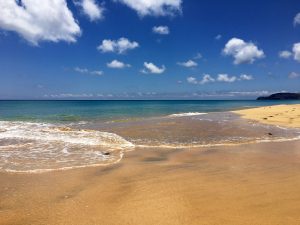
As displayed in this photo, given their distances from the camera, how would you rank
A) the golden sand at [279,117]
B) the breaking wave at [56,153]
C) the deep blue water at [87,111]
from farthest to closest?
the deep blue water at [87,111], the golden sand at [279,117], the breaking wave at [56,153]

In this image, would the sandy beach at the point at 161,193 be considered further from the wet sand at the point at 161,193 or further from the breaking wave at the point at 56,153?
the breaking wave at the point at 56,153

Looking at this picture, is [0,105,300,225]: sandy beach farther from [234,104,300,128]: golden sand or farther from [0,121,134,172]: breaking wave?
[234,104,300,128]: golden sand

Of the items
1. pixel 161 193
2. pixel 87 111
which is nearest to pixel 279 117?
pixel 161 193

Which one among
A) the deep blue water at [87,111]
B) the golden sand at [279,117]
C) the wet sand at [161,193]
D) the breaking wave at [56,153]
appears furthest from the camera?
the deep blue water at [87,111]

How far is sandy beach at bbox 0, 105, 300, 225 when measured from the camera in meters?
4.79

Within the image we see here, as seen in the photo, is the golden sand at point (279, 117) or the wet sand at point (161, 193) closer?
the wet sand at point (161, 193)

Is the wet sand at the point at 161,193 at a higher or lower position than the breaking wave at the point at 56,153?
higher

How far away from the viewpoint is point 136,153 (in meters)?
10.8

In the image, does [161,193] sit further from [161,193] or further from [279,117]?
[279,117]

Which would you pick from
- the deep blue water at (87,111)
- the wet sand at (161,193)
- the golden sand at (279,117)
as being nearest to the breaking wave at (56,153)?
the wet sand at (161,193)

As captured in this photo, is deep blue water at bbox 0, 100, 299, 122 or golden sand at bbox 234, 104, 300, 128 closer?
golden sand at bbox 234, 104, 300, 128

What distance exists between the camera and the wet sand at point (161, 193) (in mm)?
4789

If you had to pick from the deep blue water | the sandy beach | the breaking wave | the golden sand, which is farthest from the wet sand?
the deep blue water

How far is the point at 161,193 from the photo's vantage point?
5.93 meters
